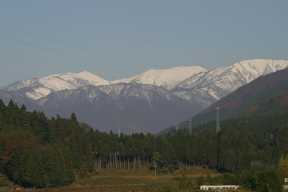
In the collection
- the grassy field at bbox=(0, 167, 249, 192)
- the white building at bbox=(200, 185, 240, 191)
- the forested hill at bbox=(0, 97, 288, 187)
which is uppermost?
the forested hill at bbox=(0, 97, 288, 187)

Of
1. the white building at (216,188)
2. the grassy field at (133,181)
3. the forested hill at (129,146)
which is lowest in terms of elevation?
the white building at (216,188)

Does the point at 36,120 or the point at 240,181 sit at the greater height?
the point at 36,120

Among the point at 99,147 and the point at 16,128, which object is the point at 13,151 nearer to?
the point at 16,128

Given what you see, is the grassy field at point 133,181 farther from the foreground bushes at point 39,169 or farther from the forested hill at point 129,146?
the forested hill at point 129,146

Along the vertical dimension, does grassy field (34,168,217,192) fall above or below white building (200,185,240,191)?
above

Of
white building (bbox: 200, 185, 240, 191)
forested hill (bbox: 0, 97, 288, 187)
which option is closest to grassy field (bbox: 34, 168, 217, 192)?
forested hill (bbox: 0, 97, 288, 187)

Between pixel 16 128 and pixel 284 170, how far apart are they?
56.2m

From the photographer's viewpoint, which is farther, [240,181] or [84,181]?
[84,181]

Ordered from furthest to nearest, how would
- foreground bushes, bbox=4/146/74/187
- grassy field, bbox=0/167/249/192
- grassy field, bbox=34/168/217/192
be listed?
1. foreground bushes, bbox=4/146/74/187
2. grassy field, bbox=34/168/217/192
3. grassy field, bbox=0/167/249/192

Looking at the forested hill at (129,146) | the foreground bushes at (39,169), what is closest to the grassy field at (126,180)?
the foreground bushes at (39,169)

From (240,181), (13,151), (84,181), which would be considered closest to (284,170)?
(240,181)

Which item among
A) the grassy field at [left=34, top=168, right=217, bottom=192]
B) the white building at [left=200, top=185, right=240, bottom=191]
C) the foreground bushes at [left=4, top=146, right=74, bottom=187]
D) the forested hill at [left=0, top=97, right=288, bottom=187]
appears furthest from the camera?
the forested hill at [left=0, top=97, right=288, bottom=187]

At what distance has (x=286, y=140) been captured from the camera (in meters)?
154

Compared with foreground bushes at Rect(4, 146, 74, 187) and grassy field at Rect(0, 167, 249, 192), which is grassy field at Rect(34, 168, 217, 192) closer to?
grassy field at Rect(0, 167, 249, 192)
